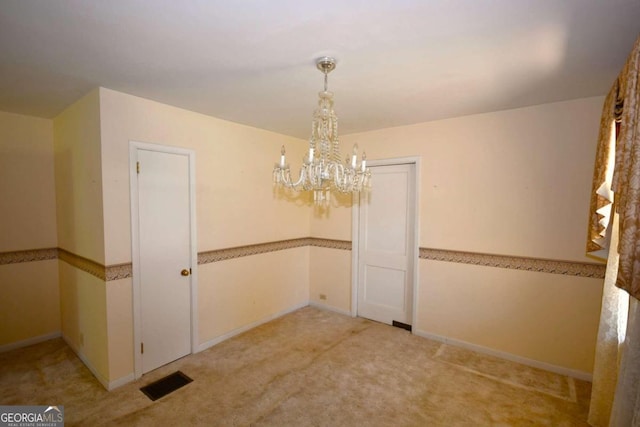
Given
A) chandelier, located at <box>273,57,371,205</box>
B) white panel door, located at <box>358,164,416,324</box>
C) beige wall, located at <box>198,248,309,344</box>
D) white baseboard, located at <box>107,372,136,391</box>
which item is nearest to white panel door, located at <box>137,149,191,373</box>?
white baseboard, located at <box>107,372,136,391</box>

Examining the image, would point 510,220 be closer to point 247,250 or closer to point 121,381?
point 247,250

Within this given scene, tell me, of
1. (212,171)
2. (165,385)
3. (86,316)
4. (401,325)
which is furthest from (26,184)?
(401,325)

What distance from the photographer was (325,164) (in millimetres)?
1915

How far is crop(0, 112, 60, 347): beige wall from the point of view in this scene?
3039mm

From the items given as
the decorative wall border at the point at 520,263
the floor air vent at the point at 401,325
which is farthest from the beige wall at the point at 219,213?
the decorative wall border at the point at 520,263

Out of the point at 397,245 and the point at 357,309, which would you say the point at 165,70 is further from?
the point at 357,309

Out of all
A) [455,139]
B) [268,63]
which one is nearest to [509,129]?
Result: [455,139]

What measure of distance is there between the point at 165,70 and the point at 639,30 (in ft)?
9.21

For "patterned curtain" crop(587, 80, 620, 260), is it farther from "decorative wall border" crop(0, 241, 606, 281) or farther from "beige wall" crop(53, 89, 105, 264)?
"beige wall" crop(53, 89, 105, 264)

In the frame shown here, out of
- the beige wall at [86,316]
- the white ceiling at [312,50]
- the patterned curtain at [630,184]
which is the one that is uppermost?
the white ceiling at [312,50]

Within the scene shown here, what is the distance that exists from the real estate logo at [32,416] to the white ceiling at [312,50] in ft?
8.11

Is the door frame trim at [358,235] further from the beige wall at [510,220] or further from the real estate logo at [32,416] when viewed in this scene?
the real estate logo at [32,416]

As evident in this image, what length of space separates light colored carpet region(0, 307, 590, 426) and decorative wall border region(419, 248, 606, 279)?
96 centimetres

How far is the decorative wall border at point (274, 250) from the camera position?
2516mm
